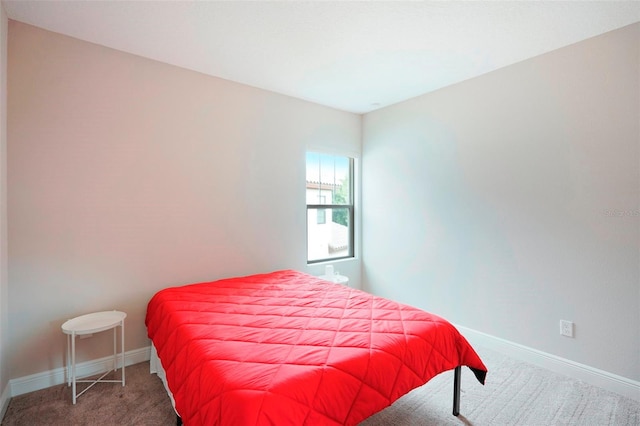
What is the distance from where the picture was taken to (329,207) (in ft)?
13.1

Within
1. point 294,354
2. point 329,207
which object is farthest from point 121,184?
point 329,207

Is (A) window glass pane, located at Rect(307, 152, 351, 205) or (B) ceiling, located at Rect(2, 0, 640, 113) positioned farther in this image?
(A) window glass pane, located at Rect(307, 152, 351, 205)

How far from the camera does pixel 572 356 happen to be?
2422 mm

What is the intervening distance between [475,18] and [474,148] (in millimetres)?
1261

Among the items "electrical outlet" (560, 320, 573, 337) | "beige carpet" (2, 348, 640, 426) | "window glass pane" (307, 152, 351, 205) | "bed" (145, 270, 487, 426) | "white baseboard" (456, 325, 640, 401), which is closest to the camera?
"bed" (145, 270, 487, 426)

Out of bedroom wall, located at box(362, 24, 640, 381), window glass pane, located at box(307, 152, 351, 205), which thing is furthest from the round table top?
bedroom wall, located at box(362, 24, 640, 381)

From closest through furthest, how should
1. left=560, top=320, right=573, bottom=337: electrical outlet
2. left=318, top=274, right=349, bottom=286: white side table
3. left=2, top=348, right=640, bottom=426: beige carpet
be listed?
left=2, top=348, right=640, bottom=426: beige carpet
left=560, top=320, right=573, bottom=337: electrical outlet
left=318, top=274, right=349, bottom=286: white side table

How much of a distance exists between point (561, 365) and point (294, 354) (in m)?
2.31

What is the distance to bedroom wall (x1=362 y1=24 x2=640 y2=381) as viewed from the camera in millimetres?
2215

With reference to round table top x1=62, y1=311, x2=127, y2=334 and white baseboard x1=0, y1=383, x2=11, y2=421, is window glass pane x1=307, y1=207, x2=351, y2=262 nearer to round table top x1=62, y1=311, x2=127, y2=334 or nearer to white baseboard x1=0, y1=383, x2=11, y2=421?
round table top x1=62, y1=311, x2=127, y2=334

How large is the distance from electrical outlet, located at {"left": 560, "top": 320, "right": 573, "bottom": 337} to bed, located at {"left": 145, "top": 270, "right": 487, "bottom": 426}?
1081 millimetres

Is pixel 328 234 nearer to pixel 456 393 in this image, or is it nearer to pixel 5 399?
pixel 456 393

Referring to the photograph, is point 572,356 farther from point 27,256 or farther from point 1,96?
point 1,96

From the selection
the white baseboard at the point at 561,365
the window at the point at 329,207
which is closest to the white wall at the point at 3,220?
the window at the point at 329,207
